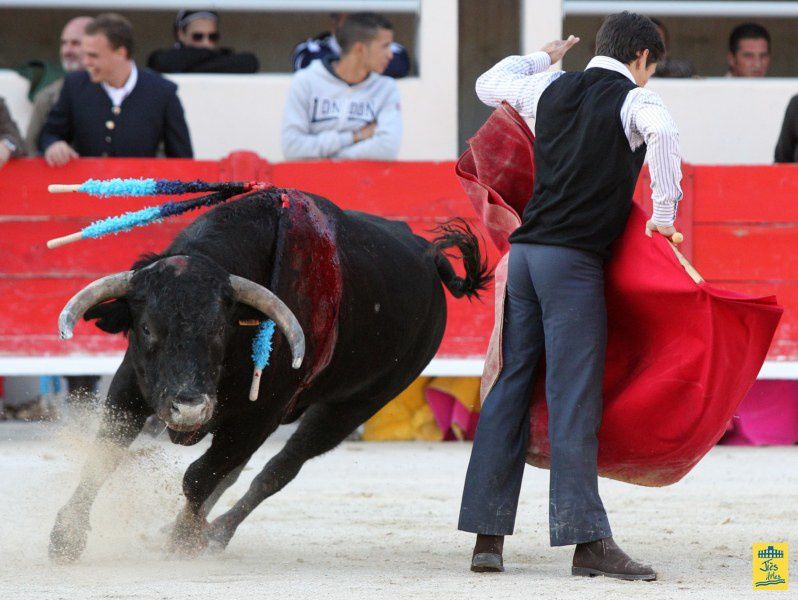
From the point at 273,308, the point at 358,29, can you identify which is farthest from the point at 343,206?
the point at 273,308

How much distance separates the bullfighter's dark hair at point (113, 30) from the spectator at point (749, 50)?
3772 millimetres

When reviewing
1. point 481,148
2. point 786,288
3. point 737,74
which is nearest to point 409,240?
point 481,148

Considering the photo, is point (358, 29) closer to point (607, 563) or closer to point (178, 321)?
point (178, 321)

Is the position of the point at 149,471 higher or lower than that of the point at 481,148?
lower

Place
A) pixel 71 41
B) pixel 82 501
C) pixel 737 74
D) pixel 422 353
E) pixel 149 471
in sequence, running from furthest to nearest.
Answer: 1. pixel 737 74
2. pixel 71 41
3. pixel 422 353
4. pixel 149 471
5. pixel 82 501

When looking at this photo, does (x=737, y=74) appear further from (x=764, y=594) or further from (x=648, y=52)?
(x=764, y=594)

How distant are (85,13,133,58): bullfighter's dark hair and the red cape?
10.9 ft

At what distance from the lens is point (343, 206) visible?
7441 millimetres

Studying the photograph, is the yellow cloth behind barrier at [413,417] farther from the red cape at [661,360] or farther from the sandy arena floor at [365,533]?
the red cape at [661,360]

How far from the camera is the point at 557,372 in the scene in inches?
163

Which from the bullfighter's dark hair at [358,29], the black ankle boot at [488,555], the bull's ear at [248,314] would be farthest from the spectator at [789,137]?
the bull's ear at [248,314]

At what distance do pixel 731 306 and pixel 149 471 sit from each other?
1.98 meters

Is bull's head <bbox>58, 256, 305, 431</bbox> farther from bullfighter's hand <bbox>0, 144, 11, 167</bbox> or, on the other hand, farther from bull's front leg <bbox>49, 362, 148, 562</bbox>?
bullfighter's hand <bbox>0, 144, 11, 167</bbox>

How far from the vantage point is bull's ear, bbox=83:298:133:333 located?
4148 millimetres
